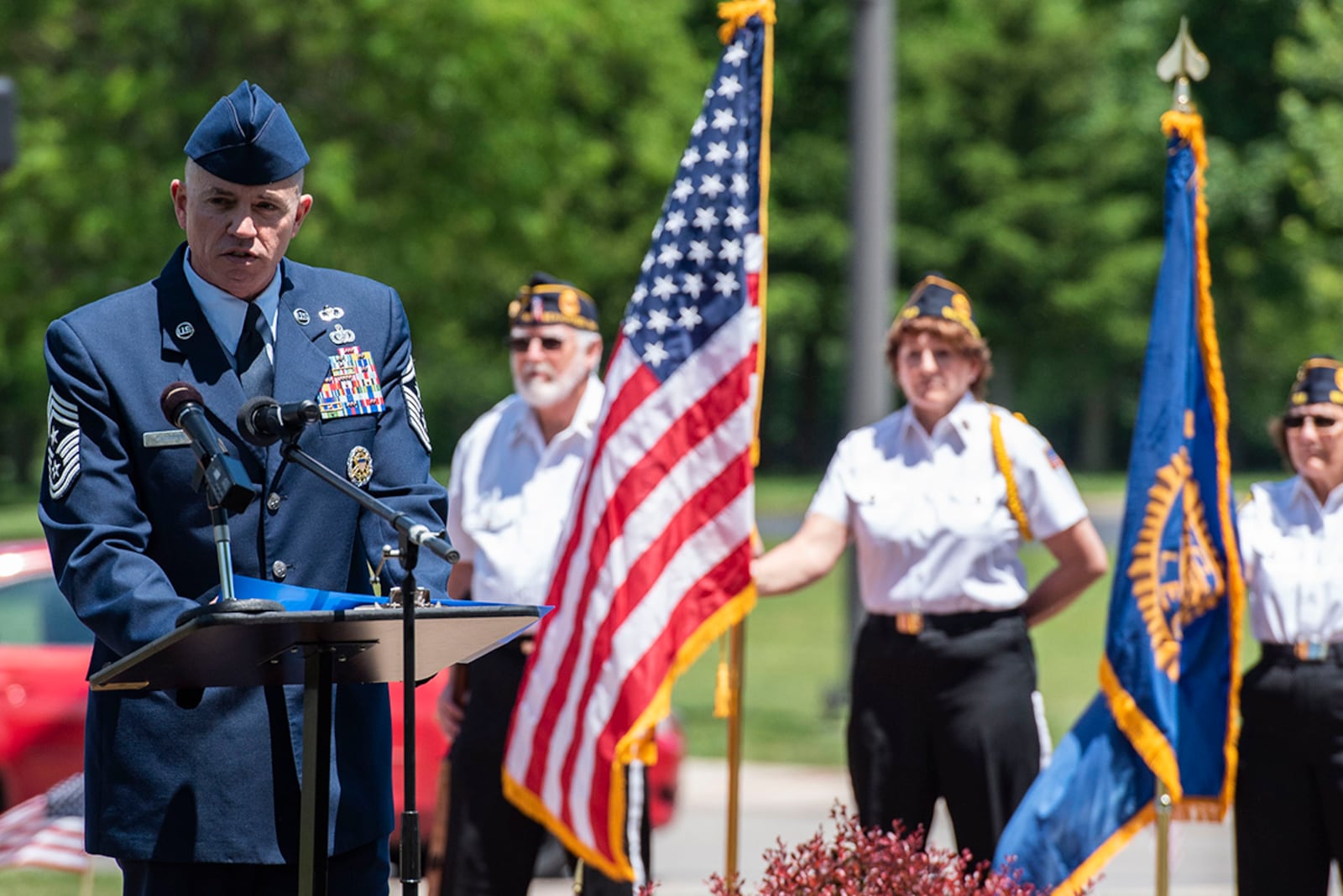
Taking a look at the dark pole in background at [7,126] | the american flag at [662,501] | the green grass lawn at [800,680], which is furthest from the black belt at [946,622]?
the dark pole in background at [7,126]

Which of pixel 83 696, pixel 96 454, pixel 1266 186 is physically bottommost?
pixel 83 696

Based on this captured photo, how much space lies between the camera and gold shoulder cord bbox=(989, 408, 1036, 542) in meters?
5.44

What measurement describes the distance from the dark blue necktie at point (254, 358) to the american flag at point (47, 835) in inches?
130

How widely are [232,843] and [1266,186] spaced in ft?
124

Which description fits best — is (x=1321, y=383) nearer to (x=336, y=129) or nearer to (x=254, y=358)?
(x=254, y=358)

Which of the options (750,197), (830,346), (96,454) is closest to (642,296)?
(750,197)

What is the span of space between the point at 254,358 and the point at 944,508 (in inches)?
107

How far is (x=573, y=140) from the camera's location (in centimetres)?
2112

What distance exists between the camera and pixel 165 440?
117 inches

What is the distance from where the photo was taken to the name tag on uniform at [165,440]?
296cm

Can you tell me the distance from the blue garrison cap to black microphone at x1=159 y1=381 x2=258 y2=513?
0.37m

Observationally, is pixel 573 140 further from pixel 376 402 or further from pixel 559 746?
pixel 376 402

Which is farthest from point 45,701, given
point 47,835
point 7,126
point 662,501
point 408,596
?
point 408,596

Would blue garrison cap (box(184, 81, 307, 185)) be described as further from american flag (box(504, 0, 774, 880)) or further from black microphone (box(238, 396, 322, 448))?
american flag (box(504, 0, 774, 880))
